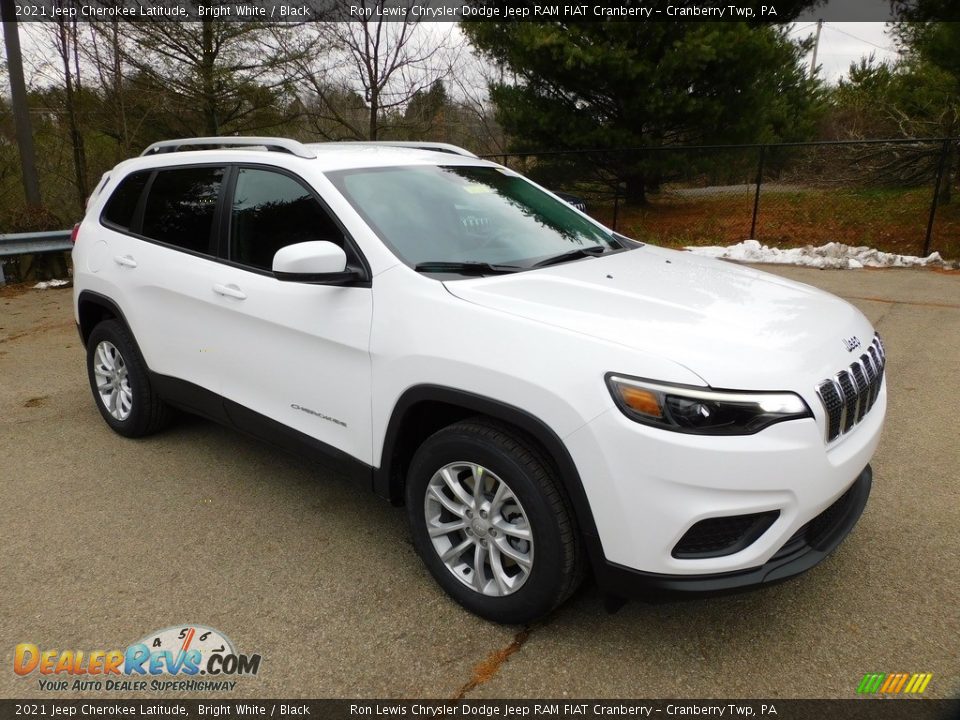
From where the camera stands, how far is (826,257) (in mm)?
10602

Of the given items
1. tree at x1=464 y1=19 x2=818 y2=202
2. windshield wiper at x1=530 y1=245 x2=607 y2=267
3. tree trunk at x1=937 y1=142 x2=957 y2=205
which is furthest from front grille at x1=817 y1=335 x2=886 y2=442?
tree at x1=464 y1=19 x2=818 y2=202

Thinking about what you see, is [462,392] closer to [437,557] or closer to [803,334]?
Result: [437,557]

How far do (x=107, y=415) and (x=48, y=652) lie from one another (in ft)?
7.40

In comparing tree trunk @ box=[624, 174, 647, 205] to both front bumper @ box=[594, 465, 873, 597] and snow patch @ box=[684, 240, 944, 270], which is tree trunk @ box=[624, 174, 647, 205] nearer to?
snow patch @ box=[684, 240, 944, 270]

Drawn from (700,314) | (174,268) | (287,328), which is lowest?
(287,328)

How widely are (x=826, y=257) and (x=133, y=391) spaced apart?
32.6ft

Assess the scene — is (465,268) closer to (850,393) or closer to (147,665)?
(850,393)

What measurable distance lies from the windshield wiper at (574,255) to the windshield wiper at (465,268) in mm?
214

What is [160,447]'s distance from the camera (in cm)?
431

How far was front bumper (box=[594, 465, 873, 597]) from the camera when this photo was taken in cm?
220

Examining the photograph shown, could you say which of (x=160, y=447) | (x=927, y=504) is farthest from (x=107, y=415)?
(x=927, y=504)

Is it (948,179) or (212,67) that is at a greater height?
(212,67)

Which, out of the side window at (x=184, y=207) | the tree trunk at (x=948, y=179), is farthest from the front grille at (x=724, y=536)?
the tree trunk at (x=948, y=179)

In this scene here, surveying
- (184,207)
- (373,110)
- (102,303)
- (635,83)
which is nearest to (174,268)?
(184,207)
